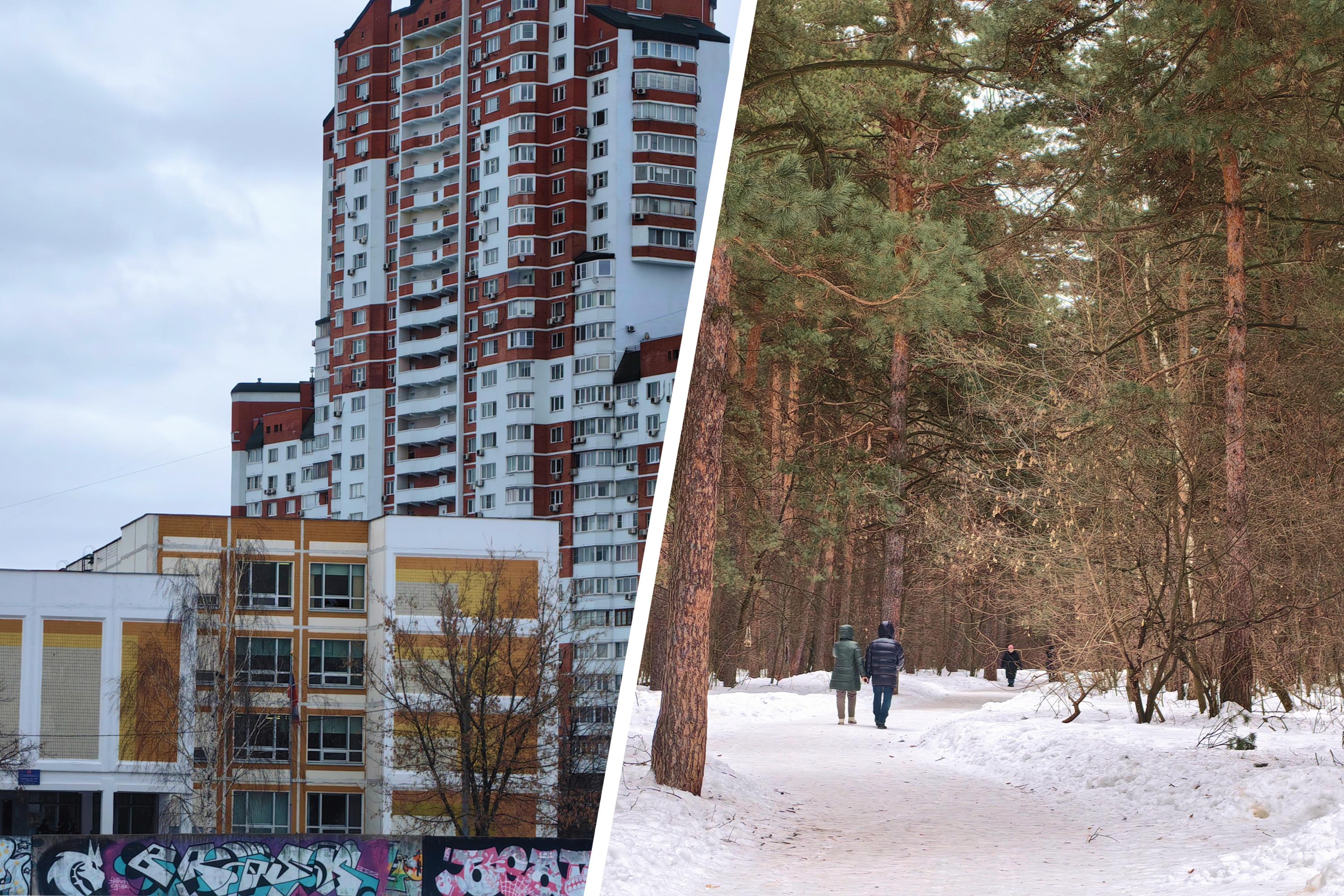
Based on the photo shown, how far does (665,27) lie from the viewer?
195 ft

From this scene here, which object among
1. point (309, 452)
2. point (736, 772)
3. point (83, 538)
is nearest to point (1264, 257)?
point (736, 772)

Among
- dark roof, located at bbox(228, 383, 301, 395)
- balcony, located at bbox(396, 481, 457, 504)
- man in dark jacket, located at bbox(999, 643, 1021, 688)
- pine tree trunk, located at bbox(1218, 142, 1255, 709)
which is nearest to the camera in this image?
pine tree trunk, located at bbox(1218, 142, 1255, 709)

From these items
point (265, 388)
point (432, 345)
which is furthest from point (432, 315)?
point (265, 388)

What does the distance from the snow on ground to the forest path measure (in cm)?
2

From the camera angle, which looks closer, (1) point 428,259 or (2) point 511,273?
(2) point 511,273

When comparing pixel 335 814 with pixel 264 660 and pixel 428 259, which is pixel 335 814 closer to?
pixel 264 660

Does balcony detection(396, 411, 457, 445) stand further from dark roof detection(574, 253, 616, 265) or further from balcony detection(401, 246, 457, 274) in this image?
dark roof detection(574, 253, 616, 265)

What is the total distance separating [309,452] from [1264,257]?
199 ft

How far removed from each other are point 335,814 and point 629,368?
21.3m

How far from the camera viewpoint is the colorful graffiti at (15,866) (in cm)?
4688

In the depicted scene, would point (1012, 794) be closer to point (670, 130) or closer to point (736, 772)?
point (736, 772)

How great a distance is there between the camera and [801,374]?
2320 cm

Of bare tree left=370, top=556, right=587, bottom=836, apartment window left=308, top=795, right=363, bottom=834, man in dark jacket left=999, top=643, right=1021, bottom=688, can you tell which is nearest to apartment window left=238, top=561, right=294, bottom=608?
bare tree left=370, top=556, right=587, bottom=836

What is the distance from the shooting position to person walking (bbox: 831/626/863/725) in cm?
1562
